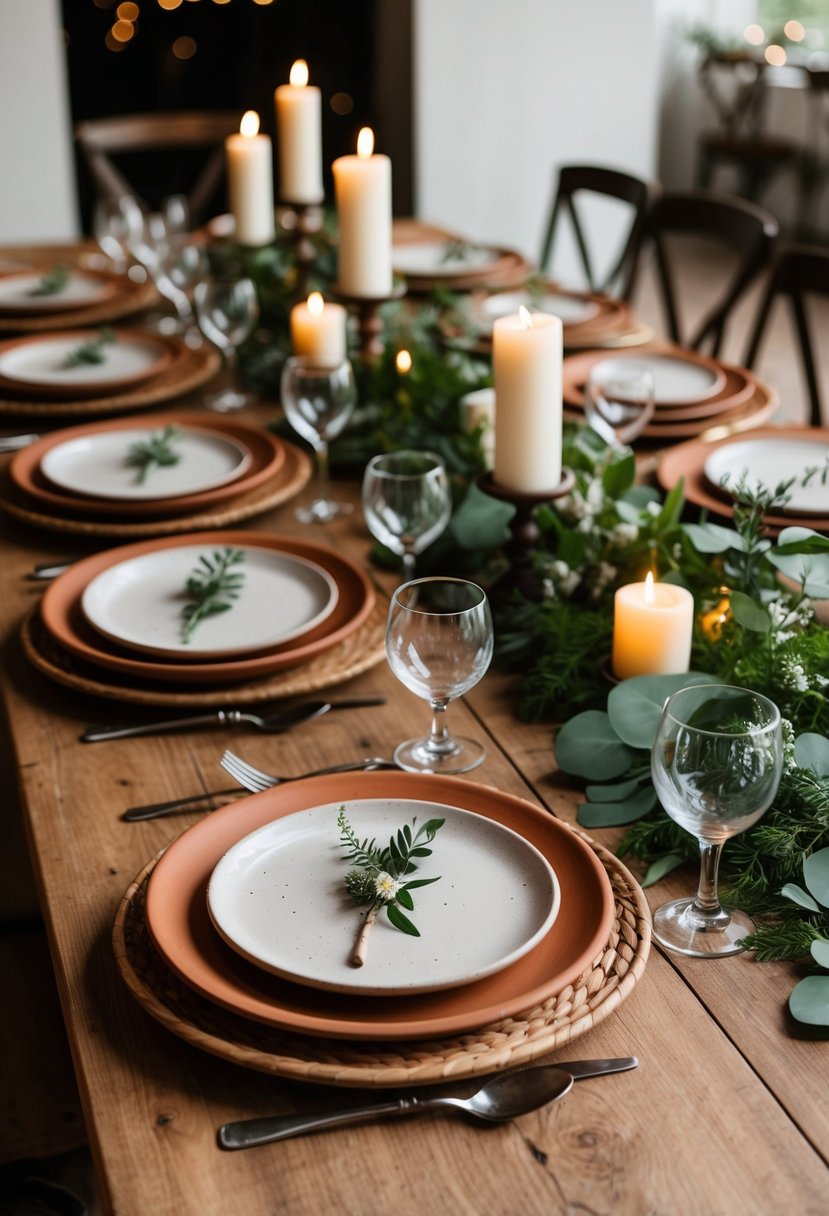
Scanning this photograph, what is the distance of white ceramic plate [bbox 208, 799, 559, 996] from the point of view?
2.65ft

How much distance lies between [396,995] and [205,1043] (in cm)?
11

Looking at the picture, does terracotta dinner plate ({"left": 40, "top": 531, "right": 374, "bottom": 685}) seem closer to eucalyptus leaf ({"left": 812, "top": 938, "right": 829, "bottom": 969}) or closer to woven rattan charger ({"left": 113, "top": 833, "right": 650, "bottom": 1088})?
woven rattan charger ({"left": 113, "top": 833, "right": 650, "bottom": 1088})

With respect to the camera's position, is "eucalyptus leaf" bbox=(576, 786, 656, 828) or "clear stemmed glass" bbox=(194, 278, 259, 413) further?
"clear stemmed glass" bbox=(194, 278, 259, 413)

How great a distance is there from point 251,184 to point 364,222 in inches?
22.7

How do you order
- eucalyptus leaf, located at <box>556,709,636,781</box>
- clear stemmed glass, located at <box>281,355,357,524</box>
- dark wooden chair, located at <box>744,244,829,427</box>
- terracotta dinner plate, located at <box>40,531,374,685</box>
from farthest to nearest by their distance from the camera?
dark wooden chair, located at <box>744,244,829,427</box>
clear stemmed glass, located at <box>281,355,357,524</box>
terracotta dinner plate, located at <box>40,531,374,685</box>
eucalyptus leaf, located at <box>556,709,636,781</box>

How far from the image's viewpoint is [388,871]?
2.93 ft

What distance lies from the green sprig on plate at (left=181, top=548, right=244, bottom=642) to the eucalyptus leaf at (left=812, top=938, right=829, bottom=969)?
2.10 feet

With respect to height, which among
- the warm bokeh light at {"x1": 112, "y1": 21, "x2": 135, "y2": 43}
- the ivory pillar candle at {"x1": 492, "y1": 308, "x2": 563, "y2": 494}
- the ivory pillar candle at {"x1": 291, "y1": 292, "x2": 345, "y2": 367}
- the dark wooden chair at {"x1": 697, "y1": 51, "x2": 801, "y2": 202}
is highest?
the warm bokeh light at {"x1": 112, "y1": 21, "x2": 135, "y2": 43}

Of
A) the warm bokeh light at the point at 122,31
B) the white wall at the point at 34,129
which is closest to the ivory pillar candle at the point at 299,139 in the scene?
the white wall at the point at 34,129

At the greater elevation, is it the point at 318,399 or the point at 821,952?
the point at 318,399

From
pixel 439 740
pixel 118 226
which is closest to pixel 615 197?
pixel 118 226

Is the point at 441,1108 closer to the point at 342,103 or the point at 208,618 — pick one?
the point at 208,618

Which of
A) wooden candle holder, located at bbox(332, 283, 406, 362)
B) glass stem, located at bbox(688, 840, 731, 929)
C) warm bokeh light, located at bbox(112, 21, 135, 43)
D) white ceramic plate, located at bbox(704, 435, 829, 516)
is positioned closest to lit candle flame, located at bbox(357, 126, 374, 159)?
wooden candle holder, located at bbox(332, 283, 406, 362)

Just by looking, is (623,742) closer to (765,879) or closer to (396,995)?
(765,879)
